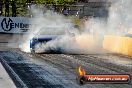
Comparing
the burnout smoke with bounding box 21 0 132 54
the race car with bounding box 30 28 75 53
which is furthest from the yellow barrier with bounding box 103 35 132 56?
the race car with bounding box 30 28 75 53

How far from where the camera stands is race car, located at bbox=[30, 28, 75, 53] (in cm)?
2177

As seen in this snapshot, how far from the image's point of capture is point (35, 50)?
22.2 meters

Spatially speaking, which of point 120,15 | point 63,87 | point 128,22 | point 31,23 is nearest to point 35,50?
point 63,87

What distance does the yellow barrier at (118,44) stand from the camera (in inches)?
921

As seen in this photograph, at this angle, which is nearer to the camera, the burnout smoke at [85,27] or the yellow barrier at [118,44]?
the burnout smoke at [85,27]

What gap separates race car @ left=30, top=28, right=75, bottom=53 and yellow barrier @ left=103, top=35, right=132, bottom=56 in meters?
3.22

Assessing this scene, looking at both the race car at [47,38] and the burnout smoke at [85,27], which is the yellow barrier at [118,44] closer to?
the burnout smoke at [85,27]

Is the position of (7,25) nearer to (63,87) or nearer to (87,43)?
(87,43)

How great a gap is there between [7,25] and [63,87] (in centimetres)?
3102

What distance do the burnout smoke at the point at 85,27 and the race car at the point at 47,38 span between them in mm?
54

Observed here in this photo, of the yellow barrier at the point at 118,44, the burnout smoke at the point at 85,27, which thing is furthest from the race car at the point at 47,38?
the yellow barrier at the point at 118,44

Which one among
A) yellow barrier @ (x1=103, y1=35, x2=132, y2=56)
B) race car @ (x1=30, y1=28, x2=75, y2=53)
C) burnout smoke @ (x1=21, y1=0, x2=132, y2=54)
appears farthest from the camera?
yellow barrier @ (x1=103, y1=35, x2=132, y2=56)

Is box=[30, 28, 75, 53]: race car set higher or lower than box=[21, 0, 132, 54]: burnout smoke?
higher

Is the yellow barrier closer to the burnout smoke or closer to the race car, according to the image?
the burnout smoke
